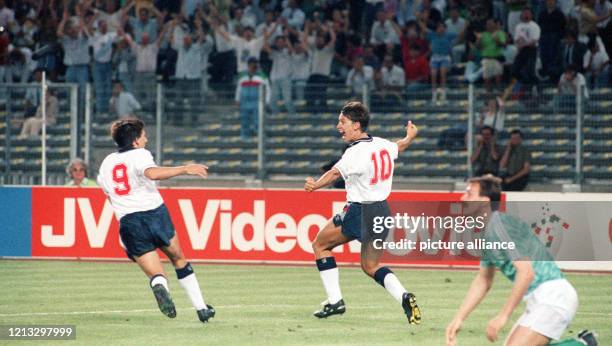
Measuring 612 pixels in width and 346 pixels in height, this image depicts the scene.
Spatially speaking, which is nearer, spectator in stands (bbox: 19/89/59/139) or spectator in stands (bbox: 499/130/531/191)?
spectator in stands (bbox: 499/130/531/191)

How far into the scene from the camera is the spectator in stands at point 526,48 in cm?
2458

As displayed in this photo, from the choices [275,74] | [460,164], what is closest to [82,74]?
[275,74]

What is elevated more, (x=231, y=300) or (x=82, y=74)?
(x=82, y=74)

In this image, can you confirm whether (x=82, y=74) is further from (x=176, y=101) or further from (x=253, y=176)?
(x=253, y=176)

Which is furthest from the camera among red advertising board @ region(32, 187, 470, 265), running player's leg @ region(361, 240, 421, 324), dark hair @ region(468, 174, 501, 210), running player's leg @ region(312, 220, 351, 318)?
red advertising board @ region(32, 187, 470, 265)

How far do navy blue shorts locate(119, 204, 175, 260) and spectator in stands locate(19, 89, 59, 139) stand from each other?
37.0ft

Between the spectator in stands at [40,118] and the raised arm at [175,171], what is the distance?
1176 cm

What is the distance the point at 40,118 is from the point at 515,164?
868 centimetres

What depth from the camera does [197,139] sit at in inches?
1011

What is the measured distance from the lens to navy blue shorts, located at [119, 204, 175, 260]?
527 inches

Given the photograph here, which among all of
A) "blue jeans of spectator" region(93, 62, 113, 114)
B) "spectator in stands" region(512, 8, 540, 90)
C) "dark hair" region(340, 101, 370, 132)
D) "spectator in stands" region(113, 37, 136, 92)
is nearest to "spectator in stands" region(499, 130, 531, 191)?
"spectator in stands" region(512, 8, 540, 90)

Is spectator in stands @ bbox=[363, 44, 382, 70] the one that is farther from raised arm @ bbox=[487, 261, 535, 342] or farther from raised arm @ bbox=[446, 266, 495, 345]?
raised arm @ bbox=[487, 261, 535, 342]

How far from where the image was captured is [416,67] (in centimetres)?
2548

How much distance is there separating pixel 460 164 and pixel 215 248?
17.5 ft
